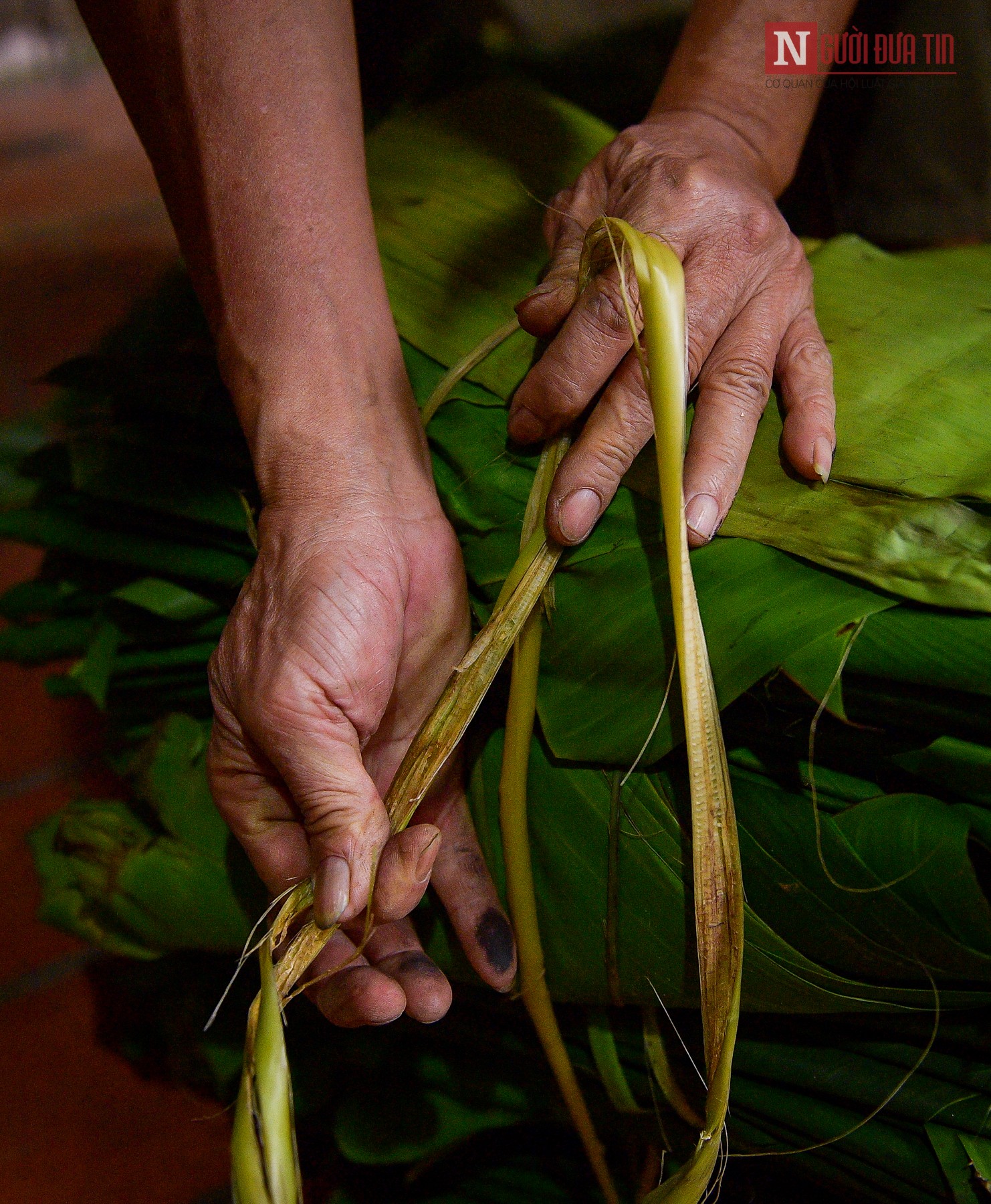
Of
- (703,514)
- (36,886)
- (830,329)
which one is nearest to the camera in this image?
(703,514)

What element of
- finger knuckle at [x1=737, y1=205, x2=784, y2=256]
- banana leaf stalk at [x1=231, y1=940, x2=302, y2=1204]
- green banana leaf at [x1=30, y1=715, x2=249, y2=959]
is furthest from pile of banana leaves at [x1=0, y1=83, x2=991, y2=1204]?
banana leaf stalk at [x1=231, y1=940, x2=302, y2=1204]

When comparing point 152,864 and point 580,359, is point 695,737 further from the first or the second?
point 152,864

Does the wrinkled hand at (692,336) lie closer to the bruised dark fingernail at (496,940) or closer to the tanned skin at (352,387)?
the tanned skin at (352,387)

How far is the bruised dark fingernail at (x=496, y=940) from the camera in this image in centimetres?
65

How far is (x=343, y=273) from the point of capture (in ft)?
2.26

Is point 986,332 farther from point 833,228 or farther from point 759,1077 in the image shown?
point 833,228

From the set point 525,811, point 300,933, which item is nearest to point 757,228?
point 525,811

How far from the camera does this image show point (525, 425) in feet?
2.19

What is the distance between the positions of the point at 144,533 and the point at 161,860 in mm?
311

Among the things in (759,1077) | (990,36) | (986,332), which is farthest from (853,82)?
(759,1077)

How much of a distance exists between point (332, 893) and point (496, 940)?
0.55 feet

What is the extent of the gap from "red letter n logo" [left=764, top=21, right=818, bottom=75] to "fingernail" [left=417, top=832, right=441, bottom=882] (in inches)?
27.7

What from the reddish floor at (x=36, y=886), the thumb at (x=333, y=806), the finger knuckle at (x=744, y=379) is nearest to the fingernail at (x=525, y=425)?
the finger knuckle at (x=744, y=379)

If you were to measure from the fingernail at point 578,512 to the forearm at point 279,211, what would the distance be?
0.14 m
